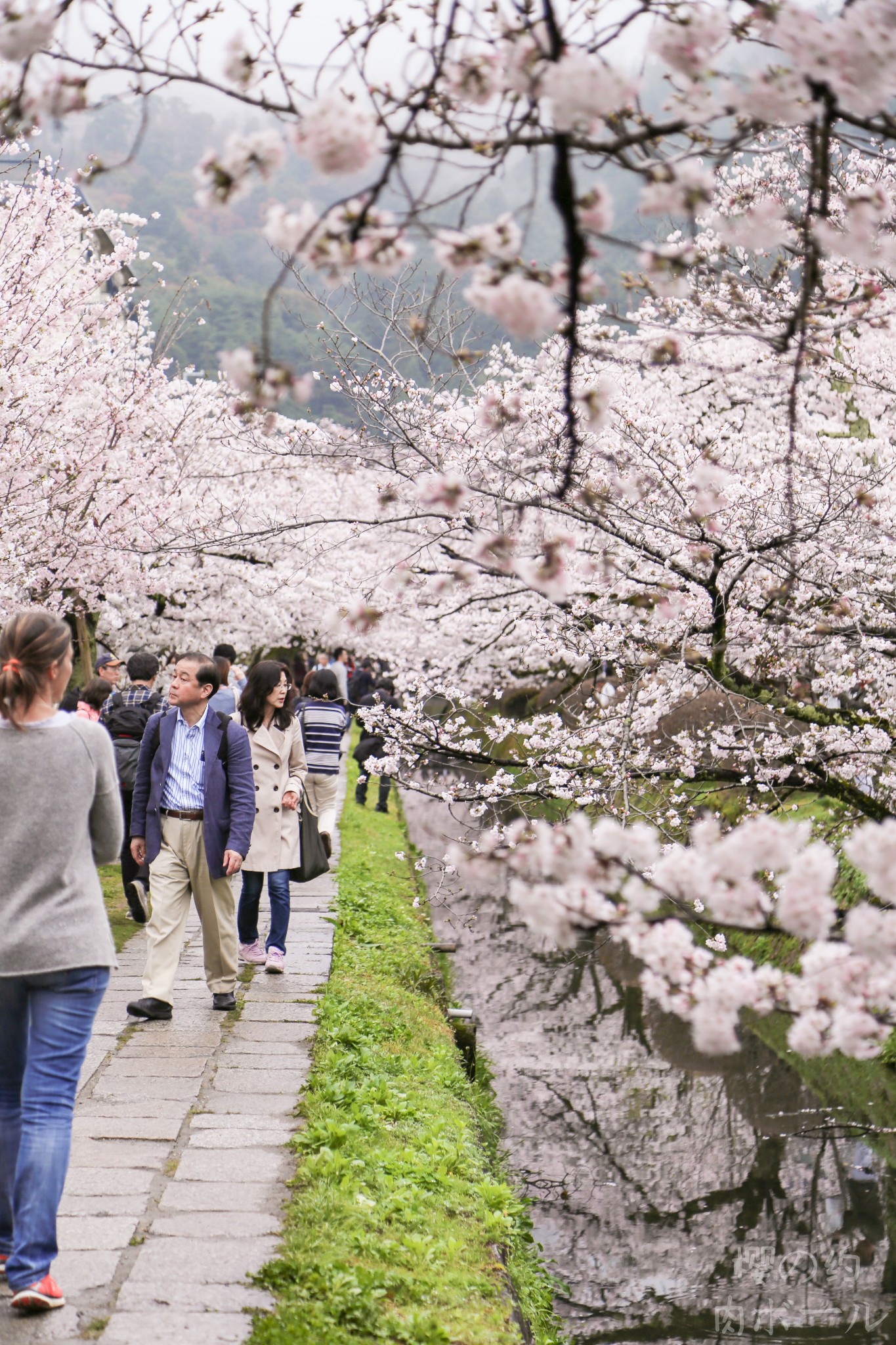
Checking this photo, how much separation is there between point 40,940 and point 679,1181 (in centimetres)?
489

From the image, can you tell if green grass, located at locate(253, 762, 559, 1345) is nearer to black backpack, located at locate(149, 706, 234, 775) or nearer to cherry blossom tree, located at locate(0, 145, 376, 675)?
black backpack, located at locate(149, 706, 234, 775)

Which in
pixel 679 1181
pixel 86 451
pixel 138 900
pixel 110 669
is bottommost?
pixel 679 1181

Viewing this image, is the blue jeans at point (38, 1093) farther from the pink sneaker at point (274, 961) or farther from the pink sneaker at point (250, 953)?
the pink sneaker at point (250, 953)

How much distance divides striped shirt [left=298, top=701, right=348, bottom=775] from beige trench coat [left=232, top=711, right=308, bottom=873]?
1689 millimetres

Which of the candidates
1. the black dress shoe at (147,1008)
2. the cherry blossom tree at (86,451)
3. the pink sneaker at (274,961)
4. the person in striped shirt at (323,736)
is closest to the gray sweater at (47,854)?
the cherry blossom tree at (86,451)

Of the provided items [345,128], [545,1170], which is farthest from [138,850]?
[345,128]

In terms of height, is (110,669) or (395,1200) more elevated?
(110,669)

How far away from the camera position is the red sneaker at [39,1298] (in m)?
2.80

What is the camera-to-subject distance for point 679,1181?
6488 mm

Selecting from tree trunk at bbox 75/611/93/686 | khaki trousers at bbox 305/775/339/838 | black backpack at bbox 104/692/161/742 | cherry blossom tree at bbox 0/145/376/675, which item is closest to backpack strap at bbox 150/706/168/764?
cherry blossom tree at bbox 0/145/376/675

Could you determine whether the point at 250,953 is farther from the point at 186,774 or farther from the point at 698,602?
the point at 698,602

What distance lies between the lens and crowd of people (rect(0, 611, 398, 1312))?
2814 millimetres

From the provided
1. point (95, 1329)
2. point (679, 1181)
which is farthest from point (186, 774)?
point (679, 1181)

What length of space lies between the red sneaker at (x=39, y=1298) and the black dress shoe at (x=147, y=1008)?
106 inches
